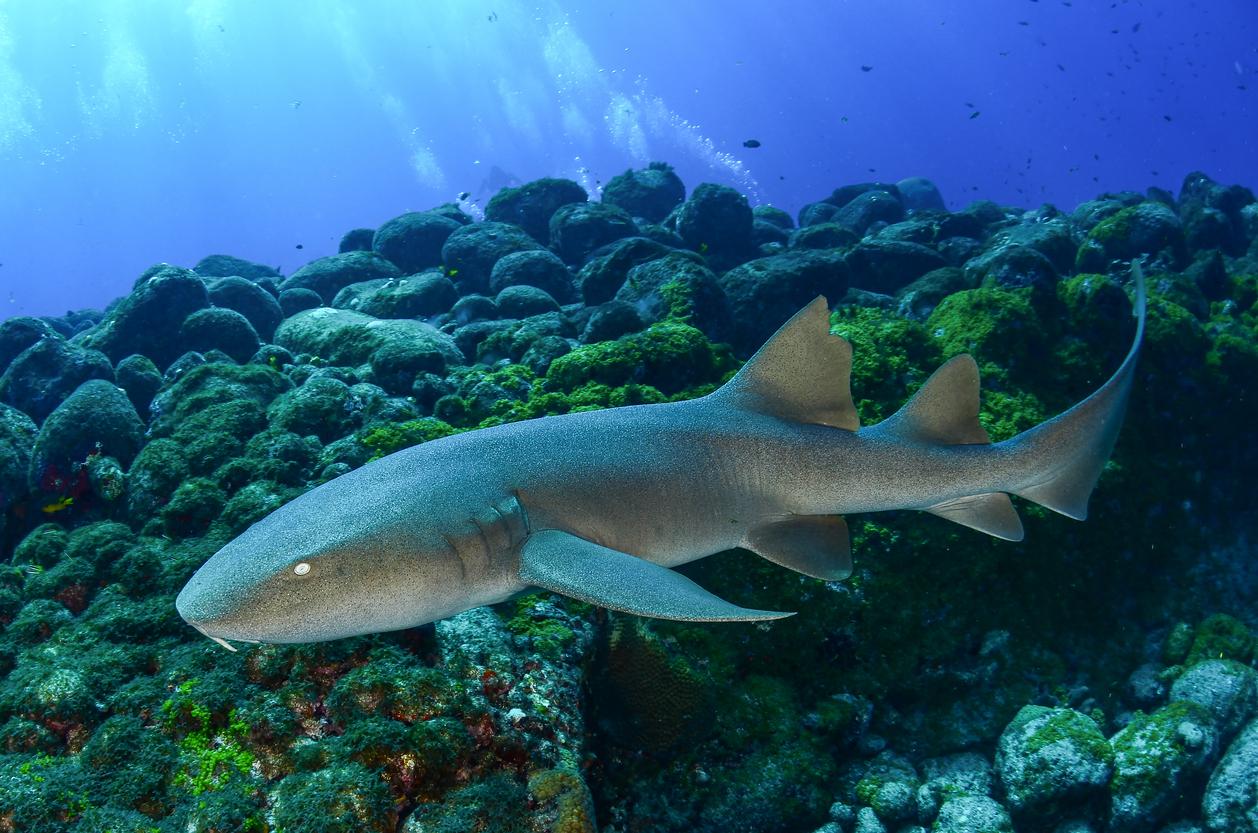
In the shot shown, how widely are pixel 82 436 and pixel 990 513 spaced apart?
278 inches

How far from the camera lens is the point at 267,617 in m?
2.14

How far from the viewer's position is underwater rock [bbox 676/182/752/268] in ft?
52.1

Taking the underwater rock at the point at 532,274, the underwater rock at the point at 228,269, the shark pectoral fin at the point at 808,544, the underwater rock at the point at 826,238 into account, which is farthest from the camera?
the underwater rock at the point at 228,269

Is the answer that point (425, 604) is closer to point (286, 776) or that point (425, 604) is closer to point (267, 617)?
point (267, 617)

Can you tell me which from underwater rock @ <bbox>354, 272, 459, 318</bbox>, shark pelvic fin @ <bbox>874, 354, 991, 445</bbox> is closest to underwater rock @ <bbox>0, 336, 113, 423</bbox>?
underwater rock @ <bbox>354, 272, 459, 318</bbox>

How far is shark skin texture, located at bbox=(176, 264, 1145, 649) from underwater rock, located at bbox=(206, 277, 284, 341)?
11.5 metres

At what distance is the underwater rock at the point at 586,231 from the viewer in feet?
50.5

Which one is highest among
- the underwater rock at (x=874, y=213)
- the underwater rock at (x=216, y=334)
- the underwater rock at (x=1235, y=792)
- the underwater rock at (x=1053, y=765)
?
the underwater rock at (x=874, y=213)

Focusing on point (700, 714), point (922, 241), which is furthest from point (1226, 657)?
point (922, 241)

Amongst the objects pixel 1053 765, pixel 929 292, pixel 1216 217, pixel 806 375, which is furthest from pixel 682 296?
pixel 1216 217

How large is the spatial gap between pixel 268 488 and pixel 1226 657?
7.13 meters

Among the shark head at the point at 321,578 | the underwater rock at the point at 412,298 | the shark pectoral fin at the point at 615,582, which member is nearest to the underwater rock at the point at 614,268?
the underwater rock at the point at 412,298

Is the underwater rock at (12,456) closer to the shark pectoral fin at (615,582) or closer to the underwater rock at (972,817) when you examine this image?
the shark pectoral fin at (615,582)

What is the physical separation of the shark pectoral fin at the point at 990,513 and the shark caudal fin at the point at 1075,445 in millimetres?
102
